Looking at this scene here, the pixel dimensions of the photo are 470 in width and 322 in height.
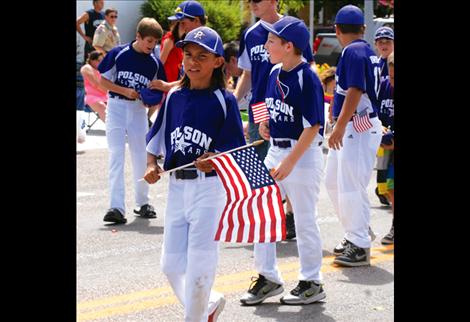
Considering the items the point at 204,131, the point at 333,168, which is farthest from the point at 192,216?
the point at 333,168

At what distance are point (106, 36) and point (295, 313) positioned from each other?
1235 cm

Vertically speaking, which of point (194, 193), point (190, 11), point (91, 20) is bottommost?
point (194, 193)

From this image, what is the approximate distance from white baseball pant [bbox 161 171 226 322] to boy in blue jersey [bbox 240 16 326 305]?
3.97 feet

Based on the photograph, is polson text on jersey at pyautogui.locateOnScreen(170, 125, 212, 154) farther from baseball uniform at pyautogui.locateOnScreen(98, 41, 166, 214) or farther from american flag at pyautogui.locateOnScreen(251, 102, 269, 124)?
baseball uniform at pyautogui.locateOnScreen(98, 41, 166, 214)

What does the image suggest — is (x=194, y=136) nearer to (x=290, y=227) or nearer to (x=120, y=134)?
(x=290, y=227)

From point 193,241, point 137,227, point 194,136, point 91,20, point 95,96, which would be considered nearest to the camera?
point 193,241

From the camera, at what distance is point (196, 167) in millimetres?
5625

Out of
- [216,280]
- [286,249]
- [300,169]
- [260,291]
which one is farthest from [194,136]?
[286,249]

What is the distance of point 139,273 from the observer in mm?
7895

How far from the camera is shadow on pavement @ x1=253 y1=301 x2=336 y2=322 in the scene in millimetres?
6639

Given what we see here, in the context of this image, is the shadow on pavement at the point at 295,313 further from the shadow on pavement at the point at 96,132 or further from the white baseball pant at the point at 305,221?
the shadow on pavement at the point at 96,132

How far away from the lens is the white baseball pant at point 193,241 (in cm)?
558
